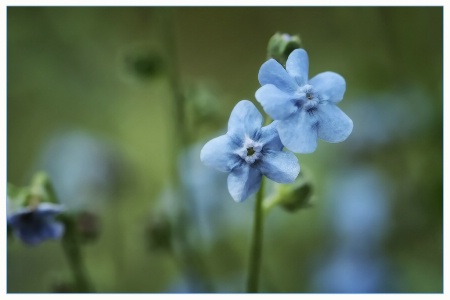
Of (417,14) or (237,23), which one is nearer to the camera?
(417,14)

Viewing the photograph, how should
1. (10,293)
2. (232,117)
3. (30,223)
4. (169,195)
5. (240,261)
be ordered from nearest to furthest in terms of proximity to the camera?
(232,117) < (30,223) < (10,293) < (169,195) < (240,261)

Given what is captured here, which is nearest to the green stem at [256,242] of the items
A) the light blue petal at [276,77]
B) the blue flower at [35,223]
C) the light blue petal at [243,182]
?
the light blue petal at [243,182]

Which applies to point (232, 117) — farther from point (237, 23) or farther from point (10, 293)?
point (237, 23)

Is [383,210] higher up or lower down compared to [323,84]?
lower down


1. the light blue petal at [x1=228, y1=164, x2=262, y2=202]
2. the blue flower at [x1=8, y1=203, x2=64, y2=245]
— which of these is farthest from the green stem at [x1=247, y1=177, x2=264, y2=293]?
the blue flower at [x1=8, y1=203, x2=64, y2=245]

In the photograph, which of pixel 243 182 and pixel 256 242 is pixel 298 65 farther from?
pixel 256 242

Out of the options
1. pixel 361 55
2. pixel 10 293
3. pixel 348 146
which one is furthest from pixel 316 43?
pixel 10 293
